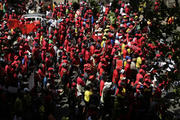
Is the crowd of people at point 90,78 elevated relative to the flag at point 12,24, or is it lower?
lower

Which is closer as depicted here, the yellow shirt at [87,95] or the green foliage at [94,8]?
the yellow shirt at [87,95]

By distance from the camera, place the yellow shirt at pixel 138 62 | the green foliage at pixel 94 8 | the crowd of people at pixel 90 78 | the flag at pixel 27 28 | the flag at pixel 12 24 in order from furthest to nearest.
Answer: the green foliage at pixel 94 8, the flag at pixel 12 24, the flag at pixel 27 28, the yellow shirt at pixel 138 62, the crowd of people at pixel 90 78

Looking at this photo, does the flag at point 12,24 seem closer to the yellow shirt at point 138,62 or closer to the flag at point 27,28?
the flag at point 27,28

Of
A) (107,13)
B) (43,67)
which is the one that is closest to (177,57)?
(43,67)

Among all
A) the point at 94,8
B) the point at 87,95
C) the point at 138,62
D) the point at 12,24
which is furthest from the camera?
the point at 94,8

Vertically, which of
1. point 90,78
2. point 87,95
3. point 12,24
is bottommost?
point 87,95

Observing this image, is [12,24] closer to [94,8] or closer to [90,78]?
[94,8]

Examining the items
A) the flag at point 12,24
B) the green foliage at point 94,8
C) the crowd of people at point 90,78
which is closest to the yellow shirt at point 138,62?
the crowd of people at point 90,78

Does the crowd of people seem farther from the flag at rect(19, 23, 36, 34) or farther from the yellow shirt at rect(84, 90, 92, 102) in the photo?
the flag at rect(19, 23, 36, 34)

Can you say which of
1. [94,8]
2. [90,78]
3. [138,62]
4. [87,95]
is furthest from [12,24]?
[87,95]

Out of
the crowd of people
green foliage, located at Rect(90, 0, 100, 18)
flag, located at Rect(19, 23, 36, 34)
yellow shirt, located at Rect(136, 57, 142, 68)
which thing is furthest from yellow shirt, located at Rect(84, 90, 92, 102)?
green foliage, located at Rect(90, 0, 100, 18)

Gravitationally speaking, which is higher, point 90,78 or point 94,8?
point 94,8

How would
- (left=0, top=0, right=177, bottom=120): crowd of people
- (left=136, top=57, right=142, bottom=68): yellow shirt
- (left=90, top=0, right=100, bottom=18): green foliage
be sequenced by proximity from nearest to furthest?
(left=0, top=0, right=177, bottom=120): crowd of people
(left=136, top=57, right=142, bottom=68): yellow shirt
(left=90, top=0, right=100, bottom=18): green foliage

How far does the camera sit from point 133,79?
32.4ft
